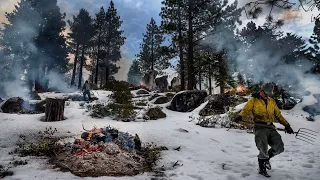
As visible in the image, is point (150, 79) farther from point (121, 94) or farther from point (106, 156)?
point (106, 156)

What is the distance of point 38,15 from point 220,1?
2288 centimetres

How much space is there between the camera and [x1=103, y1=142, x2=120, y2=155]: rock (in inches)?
230

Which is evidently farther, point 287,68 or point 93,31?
point 93,31

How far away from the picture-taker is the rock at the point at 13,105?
13.8 metres

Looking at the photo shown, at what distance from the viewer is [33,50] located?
1185 inches

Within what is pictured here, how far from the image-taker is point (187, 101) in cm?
1655

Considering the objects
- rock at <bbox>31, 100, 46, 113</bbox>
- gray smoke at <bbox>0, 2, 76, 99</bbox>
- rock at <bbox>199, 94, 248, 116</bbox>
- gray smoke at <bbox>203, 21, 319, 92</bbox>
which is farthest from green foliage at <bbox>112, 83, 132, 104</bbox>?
gray smoke at <bbox>0, 2, 76, 99</bbox>

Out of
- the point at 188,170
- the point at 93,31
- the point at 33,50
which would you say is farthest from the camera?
the point at 93,31

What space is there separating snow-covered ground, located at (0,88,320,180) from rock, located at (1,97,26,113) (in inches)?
186

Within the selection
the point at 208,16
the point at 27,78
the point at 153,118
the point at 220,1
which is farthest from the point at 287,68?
the point at 27,78

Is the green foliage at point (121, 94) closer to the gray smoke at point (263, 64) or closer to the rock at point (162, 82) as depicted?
the gray smoke at point (263, 64)

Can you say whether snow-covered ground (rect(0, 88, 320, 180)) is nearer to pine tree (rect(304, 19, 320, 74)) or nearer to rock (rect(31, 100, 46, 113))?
rock (rect(31, 100, 46, 113))

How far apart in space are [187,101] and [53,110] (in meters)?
9.16

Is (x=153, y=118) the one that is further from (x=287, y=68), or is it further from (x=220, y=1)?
(x=287, y=68)
